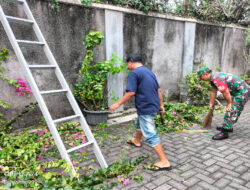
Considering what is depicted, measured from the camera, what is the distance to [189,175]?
296 centimetres

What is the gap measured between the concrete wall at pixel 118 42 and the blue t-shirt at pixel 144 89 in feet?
8.03

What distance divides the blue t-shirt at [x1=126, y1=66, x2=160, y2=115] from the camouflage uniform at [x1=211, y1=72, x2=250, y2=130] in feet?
5.45

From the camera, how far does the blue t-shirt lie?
310 centimetres

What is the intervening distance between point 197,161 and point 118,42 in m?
Result: 3.70

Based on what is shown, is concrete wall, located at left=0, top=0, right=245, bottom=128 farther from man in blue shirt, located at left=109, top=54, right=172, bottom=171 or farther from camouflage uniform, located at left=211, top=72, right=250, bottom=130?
camouflage uniform, located at left=211, top=72, right=250, bottom=130

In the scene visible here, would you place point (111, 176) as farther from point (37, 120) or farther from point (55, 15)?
point (55, 15)

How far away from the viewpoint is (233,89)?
4.22m

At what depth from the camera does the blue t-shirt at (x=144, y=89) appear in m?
3.10

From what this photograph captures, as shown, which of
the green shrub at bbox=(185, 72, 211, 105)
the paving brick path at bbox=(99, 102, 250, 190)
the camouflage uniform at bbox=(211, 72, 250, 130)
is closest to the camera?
the paving brick path at bbox=(99, 102, 250, 190)

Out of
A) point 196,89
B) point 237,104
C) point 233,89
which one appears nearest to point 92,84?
point 233,89

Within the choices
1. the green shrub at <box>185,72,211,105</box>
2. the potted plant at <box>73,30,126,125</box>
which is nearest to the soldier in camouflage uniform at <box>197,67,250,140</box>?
the potted plant at <box>73,30,126,125</box>

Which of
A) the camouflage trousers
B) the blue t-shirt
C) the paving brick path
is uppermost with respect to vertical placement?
the blue t-shirt

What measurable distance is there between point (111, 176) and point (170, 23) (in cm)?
566

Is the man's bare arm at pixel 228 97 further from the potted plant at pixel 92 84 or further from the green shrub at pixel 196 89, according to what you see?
the green shrub at pixel 196 89
